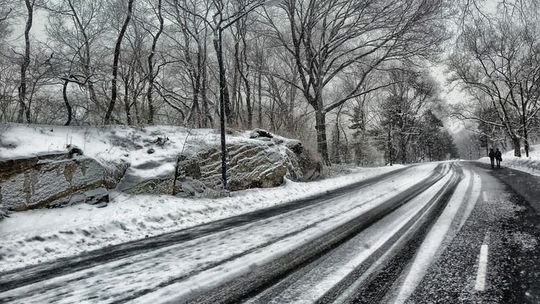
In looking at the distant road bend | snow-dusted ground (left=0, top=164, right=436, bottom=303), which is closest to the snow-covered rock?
the distant road bend

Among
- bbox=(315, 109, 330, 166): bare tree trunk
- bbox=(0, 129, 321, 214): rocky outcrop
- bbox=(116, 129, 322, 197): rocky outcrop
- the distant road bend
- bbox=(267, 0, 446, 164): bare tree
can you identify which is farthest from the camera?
bbox=(315, 109, 330, 166): bare tree trunk

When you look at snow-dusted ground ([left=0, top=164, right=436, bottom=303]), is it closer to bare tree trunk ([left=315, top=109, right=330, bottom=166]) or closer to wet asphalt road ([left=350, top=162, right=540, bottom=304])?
wet asphalt road ([left=350, top=162, right=540, bottom=304])

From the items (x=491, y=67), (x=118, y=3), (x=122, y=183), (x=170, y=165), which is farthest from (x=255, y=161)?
(x=491, y=67)

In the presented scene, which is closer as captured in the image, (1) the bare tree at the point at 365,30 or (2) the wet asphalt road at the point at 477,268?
(2) the wet asphalt road at the point at 477,268

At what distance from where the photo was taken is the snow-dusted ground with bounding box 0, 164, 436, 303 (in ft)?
14.3

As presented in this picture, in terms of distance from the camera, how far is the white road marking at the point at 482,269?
13.6 ft

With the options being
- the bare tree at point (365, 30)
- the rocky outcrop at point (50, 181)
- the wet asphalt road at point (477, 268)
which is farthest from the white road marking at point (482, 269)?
the bare tree at point (365, 30)

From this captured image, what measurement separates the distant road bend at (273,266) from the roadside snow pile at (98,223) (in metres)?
0.78

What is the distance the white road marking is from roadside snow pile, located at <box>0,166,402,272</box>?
591cm

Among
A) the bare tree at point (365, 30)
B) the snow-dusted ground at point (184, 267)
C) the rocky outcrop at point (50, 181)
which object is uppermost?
the bare tree at point (365, 30)

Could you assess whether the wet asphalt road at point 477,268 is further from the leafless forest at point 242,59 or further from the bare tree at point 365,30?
the bare tree at point 365,30

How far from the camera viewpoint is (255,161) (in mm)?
16094

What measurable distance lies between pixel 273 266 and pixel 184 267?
1174 mm

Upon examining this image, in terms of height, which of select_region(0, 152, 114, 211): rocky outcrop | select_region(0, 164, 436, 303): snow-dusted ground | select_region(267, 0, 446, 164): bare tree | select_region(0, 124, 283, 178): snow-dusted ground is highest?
select_region(267, 0, 446, 164): bare tree
